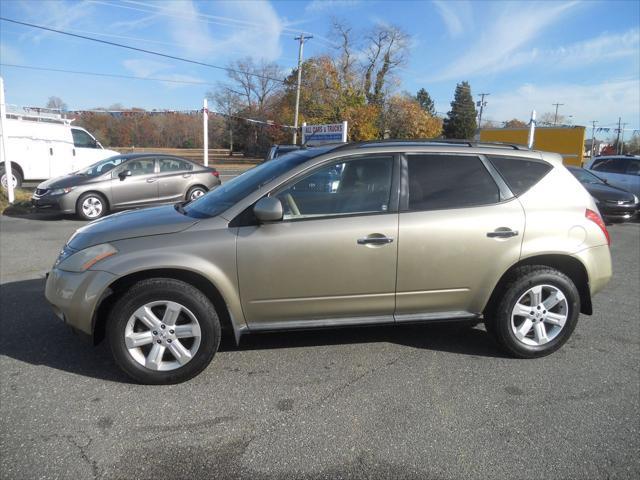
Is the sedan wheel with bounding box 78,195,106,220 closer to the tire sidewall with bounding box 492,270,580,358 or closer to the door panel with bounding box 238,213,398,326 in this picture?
the door panel with bounding box 238,213,398,326

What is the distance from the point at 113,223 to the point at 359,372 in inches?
86.6

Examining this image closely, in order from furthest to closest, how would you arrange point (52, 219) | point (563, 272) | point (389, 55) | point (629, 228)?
point (389, 55)
point (629, 228)
point (52, 219)
point (563, 272)

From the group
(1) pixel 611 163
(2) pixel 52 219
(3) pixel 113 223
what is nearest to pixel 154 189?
(2) pixel 52 219

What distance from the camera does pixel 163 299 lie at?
10.7ft

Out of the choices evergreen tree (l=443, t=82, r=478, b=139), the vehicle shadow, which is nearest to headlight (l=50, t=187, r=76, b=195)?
the vehicle shadow

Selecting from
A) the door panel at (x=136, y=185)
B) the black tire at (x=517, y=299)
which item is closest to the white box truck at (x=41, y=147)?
the door panel at (x=136, y=185)

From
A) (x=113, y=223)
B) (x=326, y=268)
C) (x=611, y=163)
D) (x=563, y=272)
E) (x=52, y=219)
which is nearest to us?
(x=326, y=268)

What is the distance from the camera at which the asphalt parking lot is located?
2.54 metres

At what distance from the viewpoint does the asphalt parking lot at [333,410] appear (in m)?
2.54

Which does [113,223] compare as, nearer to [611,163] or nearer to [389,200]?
[389,200]

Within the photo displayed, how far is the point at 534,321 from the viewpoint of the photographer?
12.4ft

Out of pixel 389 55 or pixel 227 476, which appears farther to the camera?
pixel 389 55

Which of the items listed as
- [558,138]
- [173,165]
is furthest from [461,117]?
[173,165]

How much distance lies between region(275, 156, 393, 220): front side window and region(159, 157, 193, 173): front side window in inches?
346
